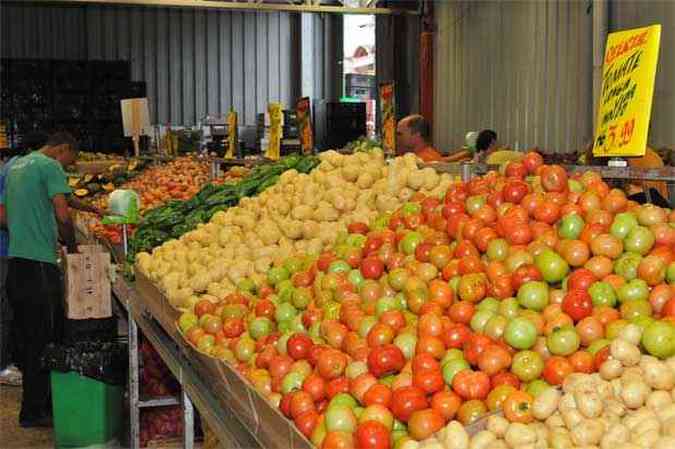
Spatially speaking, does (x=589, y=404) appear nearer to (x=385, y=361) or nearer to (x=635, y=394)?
(x=635, y=394)

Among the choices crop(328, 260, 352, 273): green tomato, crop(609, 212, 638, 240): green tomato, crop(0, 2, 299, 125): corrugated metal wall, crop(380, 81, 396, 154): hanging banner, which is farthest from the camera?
crop(0, 2, 299, 125): corrugated metal wall

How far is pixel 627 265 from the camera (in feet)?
7.60

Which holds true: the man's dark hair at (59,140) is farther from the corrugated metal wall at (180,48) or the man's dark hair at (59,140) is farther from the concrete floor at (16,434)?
the corrugated metal wall at (180,48)

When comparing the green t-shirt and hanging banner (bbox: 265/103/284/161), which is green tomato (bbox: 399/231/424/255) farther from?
hanging banner (bbox: 265/103/284/161)

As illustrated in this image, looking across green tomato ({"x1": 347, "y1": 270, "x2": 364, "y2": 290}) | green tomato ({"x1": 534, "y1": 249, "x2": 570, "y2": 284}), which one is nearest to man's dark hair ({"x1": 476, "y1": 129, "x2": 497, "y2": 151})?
green tomato ({"x1": 347, "y1": 270, "x2": 364, "y2": 290})

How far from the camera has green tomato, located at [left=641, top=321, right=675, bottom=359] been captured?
6.12 ft

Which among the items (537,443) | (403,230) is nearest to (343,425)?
(537,443)

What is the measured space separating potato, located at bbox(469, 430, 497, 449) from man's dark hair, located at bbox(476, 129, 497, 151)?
6603 mm

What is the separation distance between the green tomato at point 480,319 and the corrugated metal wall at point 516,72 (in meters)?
5.06

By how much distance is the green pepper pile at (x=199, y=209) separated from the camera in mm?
4930

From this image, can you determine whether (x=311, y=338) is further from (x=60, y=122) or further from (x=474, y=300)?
(x=60, y=122)

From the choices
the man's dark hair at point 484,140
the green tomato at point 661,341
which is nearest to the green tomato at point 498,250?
the green tomato at point 661,341

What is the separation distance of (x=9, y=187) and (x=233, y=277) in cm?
288

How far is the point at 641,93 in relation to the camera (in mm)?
2926
